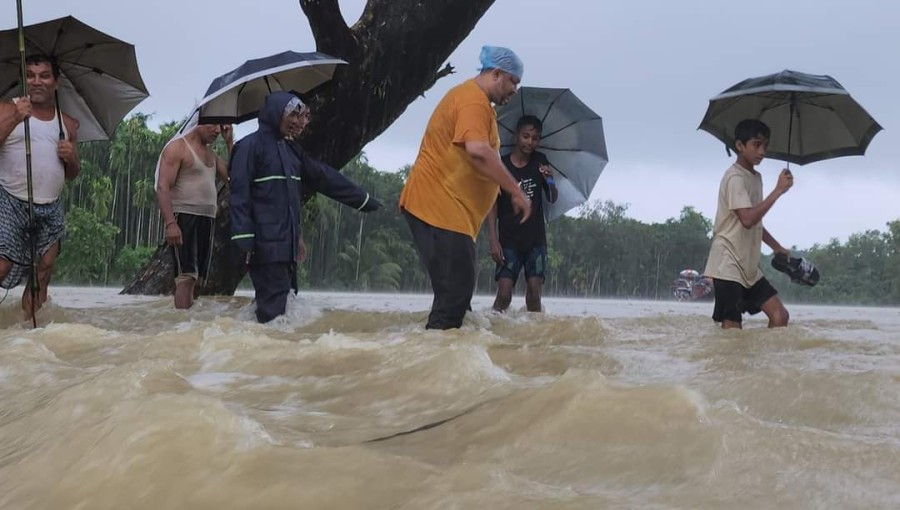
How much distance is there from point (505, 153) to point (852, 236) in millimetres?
92068

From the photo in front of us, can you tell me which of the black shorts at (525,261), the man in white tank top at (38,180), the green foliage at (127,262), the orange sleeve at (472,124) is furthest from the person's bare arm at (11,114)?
the green foliage at (127,262)

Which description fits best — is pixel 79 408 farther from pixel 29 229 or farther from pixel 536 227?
pixel 536 227

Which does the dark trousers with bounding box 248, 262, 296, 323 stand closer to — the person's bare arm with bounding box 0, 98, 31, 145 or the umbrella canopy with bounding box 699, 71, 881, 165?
the person's bare arm with bounding box 0, 98, 31, 145

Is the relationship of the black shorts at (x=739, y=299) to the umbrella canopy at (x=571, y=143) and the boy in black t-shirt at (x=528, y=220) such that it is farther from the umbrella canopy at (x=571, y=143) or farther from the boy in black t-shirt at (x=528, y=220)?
the umbrella canopy at (x=571, y=143)

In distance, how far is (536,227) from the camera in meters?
6.88

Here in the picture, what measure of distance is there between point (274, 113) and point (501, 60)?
1.55 meters

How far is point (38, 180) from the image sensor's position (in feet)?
17.6

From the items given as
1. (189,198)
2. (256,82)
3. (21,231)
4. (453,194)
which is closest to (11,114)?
(21,231)

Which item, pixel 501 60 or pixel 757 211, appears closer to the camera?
pixel 501 60

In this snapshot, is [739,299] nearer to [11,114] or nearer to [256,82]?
[256,82]

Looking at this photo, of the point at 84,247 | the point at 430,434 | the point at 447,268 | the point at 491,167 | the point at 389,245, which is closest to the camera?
the point at 430,434

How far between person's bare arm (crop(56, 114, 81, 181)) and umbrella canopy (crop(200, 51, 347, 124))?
0.87 metres

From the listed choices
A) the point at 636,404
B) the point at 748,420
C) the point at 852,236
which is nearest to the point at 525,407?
A: the point at 636,404

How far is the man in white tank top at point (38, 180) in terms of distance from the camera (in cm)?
521
